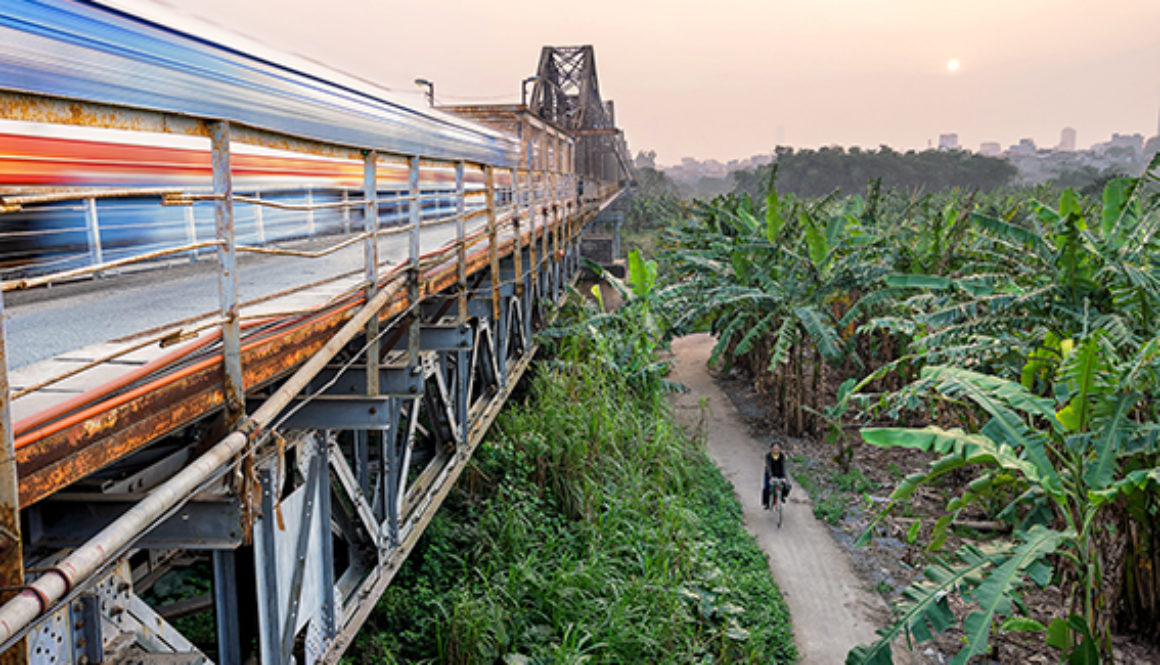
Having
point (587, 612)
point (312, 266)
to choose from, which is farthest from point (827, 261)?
point (312, 266)

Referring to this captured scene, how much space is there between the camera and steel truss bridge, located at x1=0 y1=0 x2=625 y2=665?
194cm

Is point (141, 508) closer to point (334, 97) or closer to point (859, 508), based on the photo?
point (334, 97)

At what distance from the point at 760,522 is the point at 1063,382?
4.54m

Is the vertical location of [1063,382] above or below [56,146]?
below

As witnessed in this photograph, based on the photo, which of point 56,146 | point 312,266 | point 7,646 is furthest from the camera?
point 312,266

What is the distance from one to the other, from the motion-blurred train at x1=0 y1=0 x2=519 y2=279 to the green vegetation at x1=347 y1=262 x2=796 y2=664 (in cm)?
316

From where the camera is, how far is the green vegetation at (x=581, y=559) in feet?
19.1

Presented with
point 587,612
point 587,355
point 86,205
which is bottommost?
point 587,612

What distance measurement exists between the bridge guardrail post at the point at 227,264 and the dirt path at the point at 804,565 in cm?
559

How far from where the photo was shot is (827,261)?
1082cm

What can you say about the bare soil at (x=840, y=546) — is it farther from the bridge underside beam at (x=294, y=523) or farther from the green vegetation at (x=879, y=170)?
the green vegetation at (x=879, y=170)

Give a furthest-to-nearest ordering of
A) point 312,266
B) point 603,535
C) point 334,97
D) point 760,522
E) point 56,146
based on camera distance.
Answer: point 760,522 → point 334,97 → point 603,535 → point 312,266 → point 56,146

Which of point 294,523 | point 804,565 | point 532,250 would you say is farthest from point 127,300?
point 804,565

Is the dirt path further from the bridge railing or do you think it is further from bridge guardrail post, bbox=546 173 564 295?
the bridge railing
